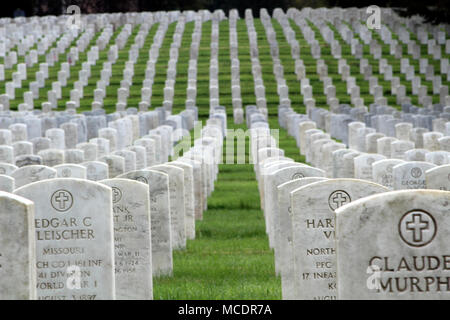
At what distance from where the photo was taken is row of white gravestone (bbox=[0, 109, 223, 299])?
241 inches

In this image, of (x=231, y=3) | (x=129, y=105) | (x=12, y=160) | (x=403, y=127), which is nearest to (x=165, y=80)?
(x=129, y=105)

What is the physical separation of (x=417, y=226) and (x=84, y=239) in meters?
2.88

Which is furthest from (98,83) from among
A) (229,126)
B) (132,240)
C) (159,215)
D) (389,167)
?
(132,240)

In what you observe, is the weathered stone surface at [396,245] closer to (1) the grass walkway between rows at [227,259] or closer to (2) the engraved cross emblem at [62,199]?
(2) the engraved cross emblem at [62,199]

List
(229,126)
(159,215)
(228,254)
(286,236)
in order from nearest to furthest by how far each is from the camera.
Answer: (286,236) → (159,215) → (228,254) → (229,126)

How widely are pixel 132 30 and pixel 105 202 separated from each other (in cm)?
5654

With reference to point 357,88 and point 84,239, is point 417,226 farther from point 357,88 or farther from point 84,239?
point 357,88

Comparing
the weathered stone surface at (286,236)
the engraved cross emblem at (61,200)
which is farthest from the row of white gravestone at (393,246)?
the weathered stone surface at (286,236)

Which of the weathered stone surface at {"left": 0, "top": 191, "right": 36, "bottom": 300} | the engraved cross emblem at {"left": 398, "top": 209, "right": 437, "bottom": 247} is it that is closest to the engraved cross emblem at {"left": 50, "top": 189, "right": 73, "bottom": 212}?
the weathered stone surface at {"left": 0, "top": 191, "right": 36, "bottom": 300}

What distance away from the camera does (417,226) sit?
5.70 metres

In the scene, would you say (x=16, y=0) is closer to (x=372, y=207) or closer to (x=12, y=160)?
(x=12, y=160)

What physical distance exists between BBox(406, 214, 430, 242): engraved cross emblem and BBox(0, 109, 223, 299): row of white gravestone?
2.20 metres

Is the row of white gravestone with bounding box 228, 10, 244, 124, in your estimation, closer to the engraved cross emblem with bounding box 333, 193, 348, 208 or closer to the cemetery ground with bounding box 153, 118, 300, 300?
the cemetery ground with bounding box 153, 118, 300, 300

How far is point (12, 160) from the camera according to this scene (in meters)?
17.5
